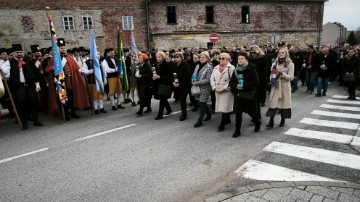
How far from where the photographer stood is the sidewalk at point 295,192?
3.86 meters

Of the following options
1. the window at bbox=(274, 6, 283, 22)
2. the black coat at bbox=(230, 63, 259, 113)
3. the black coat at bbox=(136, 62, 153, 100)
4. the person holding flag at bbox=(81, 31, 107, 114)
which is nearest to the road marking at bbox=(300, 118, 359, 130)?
the black coat at bbox=(230, 63, 259, 113)

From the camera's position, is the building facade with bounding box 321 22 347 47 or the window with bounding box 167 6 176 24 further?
the building facade with bounding box 321 22 347 47

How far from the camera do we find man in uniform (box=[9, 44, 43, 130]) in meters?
8.18

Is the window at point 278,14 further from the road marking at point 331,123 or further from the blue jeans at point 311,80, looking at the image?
the road marking at point 331,123

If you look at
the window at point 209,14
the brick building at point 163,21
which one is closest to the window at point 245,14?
the brick building at point 163,21

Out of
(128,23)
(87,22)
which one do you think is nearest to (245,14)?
(128,23)

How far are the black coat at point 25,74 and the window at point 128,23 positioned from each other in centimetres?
1851

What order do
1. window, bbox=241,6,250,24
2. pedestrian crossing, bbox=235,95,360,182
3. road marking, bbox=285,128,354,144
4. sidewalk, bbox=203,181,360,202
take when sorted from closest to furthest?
sidewalk, bbox=203,181,360,202, pedestrian crossing, bbox=235,95,360,182, road marking, bbox=285,128,354,144, window, bbox=241,6,250,24

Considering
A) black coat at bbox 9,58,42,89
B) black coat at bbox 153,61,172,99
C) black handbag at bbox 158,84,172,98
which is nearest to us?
black coat at bbox 9,58,42,89

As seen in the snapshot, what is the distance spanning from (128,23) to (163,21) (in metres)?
3.39

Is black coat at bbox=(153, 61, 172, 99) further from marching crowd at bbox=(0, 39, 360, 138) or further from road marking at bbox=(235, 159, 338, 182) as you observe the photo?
road marking at bbox=(235, 159, 338, 182)

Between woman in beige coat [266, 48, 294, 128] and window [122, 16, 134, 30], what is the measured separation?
821 inches

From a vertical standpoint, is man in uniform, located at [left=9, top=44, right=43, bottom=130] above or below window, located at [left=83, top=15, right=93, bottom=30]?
below

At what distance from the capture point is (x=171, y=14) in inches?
1094
